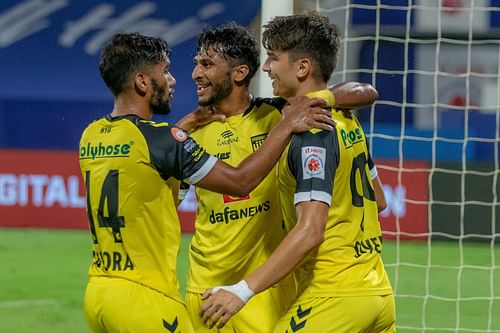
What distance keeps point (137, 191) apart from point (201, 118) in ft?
2.96

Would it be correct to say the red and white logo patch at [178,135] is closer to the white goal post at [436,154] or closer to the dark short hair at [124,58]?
the dark short hair at [124,58]

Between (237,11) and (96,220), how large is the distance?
10740 millimetres

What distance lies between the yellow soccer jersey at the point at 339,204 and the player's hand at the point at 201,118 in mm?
924

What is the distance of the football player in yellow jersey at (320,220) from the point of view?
4.05 meters

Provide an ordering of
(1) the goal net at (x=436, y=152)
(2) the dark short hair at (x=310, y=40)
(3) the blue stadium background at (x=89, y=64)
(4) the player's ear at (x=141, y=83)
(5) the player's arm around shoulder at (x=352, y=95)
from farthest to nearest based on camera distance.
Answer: (3) the blue stadium background at (x=89, y=64) < (1) the goal net at (x=436, y=152) < (4) the player's ear at (x=141, y=83) < (5) the player's arm around shoulder at (x=352, y=95) < (2) the dark short hair at (x=310, y=40)

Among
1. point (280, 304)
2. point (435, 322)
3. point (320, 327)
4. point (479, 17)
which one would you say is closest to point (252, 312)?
point (280, 304)

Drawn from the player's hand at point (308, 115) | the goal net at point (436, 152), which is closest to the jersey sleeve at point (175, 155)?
the player's hand at point (308, 115)

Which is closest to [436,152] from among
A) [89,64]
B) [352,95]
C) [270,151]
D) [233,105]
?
[89,64]

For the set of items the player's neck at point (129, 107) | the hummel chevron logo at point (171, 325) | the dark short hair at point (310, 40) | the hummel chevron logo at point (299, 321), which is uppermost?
the dark short hair at point (310, 40)

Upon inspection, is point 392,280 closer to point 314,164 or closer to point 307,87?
point 307,87

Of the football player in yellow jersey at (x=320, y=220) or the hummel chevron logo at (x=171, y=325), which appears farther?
the hummel chevron logo at (x=171, y=325)

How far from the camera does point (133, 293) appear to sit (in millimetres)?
4504

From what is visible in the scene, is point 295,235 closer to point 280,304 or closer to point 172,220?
point 172,220

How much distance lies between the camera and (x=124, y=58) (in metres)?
4.71
